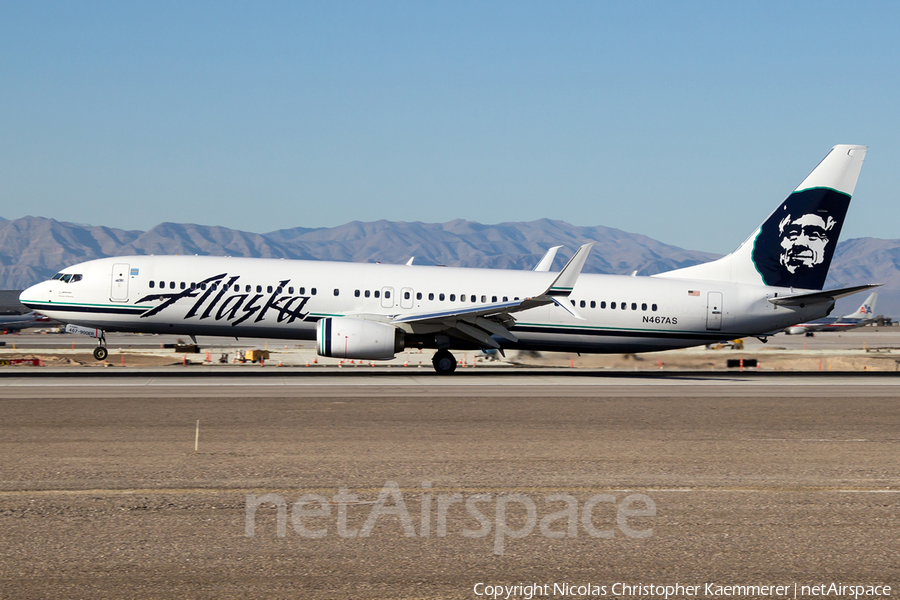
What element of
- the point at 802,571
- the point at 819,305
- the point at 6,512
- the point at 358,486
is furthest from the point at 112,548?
the point at 819,305

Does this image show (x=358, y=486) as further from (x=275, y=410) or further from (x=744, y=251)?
(x=744, y=251)

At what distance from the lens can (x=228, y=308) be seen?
102 ft

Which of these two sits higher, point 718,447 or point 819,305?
point 819,305

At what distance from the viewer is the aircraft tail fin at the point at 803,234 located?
33.9 meters

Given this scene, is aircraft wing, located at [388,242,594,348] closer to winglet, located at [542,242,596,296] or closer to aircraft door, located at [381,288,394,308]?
winglet, located at [542,242,596,296]

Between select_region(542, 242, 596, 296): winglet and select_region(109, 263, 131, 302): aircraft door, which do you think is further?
select_region(109, 263, 131, 302): aircraft door

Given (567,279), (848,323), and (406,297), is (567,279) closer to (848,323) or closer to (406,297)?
Result: (406,297)

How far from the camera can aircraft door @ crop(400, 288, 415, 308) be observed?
31.8 metres

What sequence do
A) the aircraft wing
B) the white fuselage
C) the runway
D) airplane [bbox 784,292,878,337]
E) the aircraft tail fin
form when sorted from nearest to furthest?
the runway → the aircraft wing → the white fuselage → the aircraft tail fin → airplane [bbox 784,292,878,337]

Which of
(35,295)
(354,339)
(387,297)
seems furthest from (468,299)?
(35,295)

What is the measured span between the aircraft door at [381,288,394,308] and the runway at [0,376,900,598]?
31.8 feet

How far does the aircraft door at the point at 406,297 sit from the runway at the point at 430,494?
382 inches

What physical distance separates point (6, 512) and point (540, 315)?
2407 centimetres

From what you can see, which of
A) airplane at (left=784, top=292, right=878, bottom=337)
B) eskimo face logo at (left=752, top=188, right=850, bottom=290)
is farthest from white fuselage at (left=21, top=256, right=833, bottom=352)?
airplane at (left=784, top=292, right=878, bottom=337)
